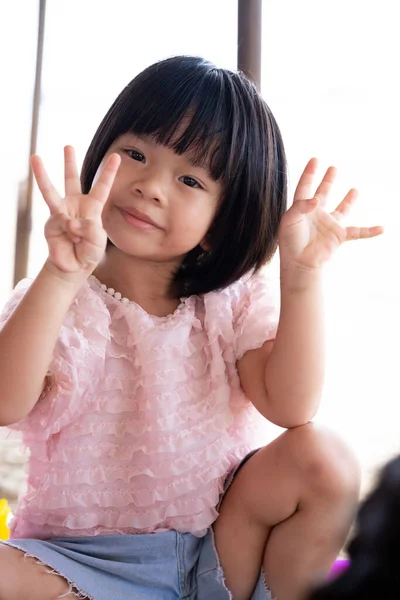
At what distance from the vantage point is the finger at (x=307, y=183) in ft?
3.19

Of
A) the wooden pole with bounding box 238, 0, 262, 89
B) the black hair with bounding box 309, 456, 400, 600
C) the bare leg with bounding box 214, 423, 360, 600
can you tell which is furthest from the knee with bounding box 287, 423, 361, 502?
the wooden pole with bounding box 238, 0, 262, 89

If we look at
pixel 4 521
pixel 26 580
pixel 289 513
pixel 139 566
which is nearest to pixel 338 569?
pixel 289 513

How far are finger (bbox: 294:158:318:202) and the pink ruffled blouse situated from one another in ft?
0.58

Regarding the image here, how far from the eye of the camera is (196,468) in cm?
99

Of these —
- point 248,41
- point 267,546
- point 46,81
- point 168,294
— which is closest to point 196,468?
point 267,546

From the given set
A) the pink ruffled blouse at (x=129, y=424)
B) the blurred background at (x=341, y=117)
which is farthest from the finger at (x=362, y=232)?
the blurred background at (x=341, y=117)

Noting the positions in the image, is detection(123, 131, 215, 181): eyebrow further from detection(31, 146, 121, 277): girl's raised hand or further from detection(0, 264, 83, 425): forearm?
detection(0, 264, 83, 425): forearm

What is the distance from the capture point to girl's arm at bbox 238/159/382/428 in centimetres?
96

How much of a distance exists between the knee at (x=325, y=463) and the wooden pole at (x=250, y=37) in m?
1.12

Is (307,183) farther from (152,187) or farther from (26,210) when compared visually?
(26,210)

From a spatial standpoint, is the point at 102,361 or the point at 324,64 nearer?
the point at 102,361

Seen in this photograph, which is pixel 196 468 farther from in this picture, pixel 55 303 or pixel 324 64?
pixel 324 64

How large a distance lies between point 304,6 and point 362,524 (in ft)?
5.59

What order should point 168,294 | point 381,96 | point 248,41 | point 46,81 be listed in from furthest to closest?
point 46,81, point 248,41, point 381,96, point 168,294
